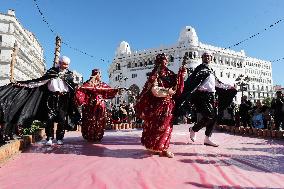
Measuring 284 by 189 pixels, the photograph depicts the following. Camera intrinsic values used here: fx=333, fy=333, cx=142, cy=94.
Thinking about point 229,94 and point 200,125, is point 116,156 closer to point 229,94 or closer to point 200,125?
point 200,125

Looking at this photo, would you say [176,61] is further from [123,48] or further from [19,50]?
[19,50]

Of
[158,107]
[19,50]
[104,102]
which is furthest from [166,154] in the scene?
[19,50]

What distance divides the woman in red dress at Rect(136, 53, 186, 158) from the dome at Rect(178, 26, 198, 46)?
74.4m

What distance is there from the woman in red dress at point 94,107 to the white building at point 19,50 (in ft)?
171

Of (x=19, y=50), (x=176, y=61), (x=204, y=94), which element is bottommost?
(x=204, y=94)

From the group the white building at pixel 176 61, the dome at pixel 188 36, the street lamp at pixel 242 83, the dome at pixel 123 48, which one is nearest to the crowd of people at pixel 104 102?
the street lamp at pixel 242 83

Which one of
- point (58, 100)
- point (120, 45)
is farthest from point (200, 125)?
point (120, 45)

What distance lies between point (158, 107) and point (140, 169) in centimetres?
160

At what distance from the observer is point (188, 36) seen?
263ft

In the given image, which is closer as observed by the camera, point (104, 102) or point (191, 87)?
point (191, 87)

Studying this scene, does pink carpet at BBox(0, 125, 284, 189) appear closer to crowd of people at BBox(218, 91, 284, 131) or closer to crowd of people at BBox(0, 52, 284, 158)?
crowd of people at BBox(0, 52, 284, 158)

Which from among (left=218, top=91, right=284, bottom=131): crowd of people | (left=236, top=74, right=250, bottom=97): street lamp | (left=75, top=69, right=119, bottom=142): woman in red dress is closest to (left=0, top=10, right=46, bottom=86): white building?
(left=236, top=74, right=250, bottom=97): street lamp

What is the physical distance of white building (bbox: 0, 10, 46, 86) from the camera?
5841 cm

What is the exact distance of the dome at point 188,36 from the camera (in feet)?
259
